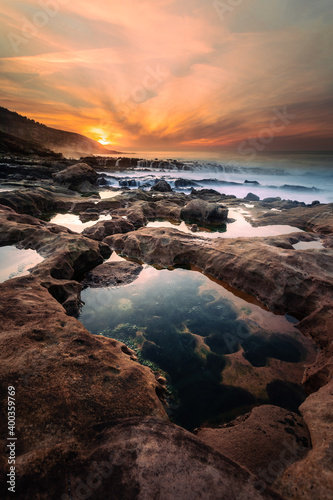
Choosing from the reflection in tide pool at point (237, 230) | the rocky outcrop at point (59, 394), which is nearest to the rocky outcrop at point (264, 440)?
the rocky outcrop at point (59, 394)

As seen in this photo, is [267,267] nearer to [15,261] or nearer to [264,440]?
[264,440]

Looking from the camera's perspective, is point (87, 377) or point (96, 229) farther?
point (96, 229)

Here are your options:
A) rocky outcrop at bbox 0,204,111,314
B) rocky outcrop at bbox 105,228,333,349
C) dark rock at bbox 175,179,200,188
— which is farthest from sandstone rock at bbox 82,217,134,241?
dark rock at bbox 175,179,200,188

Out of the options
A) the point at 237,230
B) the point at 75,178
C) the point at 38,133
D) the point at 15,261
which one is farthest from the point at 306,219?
the point at 38,133

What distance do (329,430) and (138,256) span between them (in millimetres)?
7524

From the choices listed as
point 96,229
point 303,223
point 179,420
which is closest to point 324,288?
point 179,420

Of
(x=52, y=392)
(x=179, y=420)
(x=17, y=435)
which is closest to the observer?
(x=17, y=435)

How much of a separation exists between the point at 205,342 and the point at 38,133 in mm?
152265

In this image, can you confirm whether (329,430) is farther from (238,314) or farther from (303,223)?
(303,223)

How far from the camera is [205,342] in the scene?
5043 mm

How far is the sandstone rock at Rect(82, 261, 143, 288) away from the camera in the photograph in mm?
7215

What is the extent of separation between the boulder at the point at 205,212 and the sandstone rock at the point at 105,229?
5.18 metres

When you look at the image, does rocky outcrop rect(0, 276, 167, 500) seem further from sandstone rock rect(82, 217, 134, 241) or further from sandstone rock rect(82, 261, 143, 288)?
sandstone rock rect(82, 217, 134, 241)

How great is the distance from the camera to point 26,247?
848 cm
